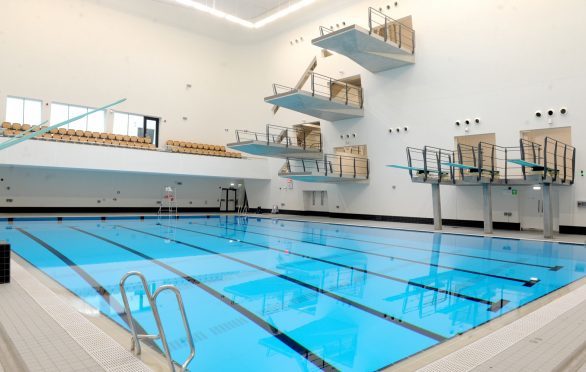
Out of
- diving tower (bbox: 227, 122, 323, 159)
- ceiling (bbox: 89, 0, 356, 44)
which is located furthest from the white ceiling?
diving tower (bbox: 227, 122, 323, 159)

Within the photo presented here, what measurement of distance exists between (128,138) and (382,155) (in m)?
9.33

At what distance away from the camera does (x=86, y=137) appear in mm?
13375

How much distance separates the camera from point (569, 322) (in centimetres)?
263

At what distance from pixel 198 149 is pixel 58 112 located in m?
5.11

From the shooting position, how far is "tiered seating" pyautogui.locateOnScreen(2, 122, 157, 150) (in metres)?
11.8

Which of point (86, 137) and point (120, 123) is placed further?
point (120, 123)

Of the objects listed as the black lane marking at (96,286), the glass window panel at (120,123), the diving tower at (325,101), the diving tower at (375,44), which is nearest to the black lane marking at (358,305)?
the black lane marking at (96,286)

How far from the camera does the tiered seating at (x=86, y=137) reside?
11.8 meters

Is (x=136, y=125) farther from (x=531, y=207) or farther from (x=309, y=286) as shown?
(x=531, y=207)

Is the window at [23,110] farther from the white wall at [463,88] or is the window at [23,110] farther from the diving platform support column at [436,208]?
the diving platform support column at [436,208]

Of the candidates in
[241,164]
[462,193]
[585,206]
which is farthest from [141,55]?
[585,206]

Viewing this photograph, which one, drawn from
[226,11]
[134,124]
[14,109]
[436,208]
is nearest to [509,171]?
[436,208]

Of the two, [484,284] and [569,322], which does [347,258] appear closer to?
[484,284]

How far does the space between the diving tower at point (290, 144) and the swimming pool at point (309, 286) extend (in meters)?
6.00
